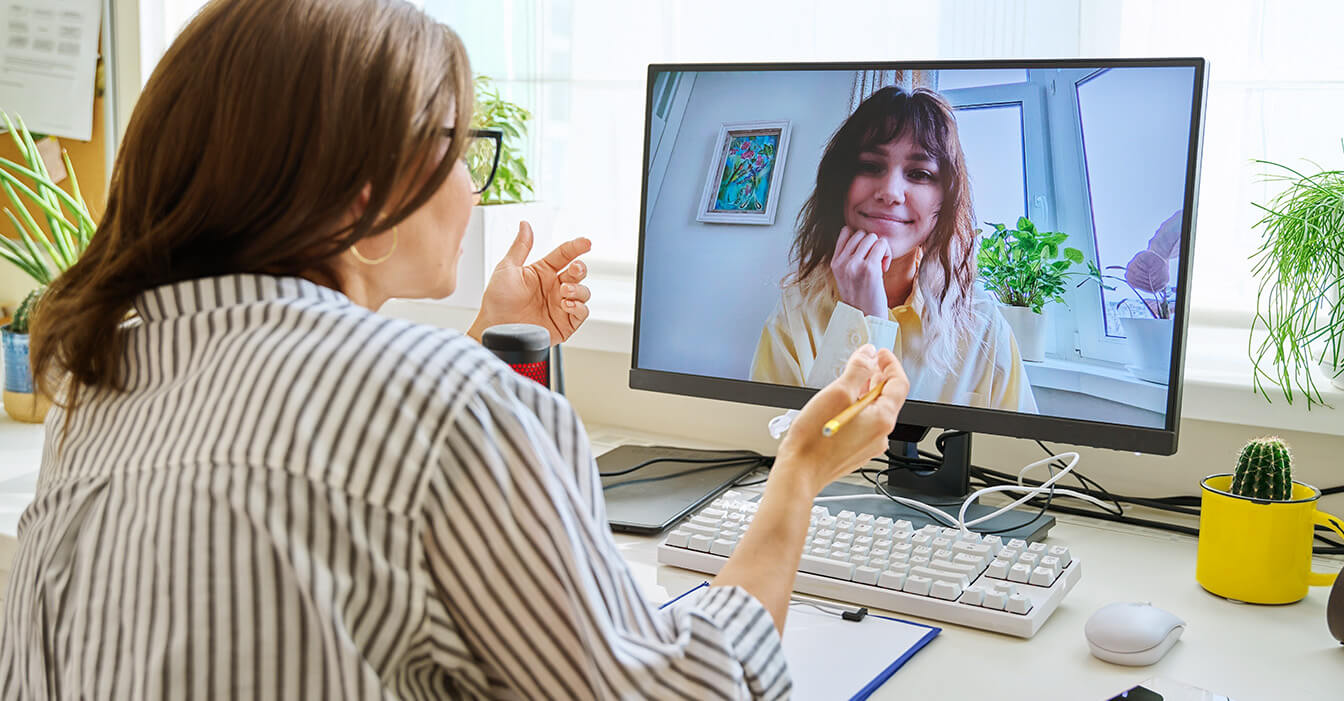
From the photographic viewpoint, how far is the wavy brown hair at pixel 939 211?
1.19 meters

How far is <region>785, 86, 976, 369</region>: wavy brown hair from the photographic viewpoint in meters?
1.19

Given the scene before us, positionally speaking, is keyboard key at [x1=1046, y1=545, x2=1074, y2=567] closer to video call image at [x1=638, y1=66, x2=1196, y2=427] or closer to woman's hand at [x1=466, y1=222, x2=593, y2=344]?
video call image at [x1=638, y1=66, x2=1196, y2=427]

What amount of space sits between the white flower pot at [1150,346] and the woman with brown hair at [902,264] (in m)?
0.10

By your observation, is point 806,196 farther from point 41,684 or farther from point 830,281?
point 41,684

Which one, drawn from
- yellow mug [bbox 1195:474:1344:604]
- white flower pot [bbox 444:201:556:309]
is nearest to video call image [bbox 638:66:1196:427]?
yellow mug [bbox 1195:474:1344:604]

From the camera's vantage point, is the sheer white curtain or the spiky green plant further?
the spiky green plant

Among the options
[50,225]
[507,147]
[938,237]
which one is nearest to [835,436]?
[938,237]

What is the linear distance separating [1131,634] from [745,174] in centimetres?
62

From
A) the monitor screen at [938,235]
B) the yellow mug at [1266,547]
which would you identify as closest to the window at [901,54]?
the monitor screen at [938,235]

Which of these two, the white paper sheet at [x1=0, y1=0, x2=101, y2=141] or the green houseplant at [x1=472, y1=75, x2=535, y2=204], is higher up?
the white paper sheet at [x1=0, y1=0, x2=101, y2=141]

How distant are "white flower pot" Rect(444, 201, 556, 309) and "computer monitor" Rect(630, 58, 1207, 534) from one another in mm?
442

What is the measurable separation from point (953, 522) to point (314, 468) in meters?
0.81

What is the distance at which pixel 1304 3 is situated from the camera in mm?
1408

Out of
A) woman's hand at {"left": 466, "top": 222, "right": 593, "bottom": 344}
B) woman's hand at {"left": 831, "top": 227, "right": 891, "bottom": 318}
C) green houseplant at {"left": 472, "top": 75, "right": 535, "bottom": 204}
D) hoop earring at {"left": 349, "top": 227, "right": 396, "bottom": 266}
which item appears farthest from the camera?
green houseplant at {"left": 472, "top": 75, "right": 535, "bottom": 204}
